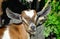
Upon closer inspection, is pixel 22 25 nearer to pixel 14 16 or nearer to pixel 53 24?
pixel 14 16

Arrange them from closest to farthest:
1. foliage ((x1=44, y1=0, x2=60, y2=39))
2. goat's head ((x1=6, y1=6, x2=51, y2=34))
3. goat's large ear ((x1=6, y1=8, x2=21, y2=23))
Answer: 1. goat's head ((x1=6, y1=6, x2=51, y2=34))
2. goat's large ear ((x1=6, y1=8, x2=21, y2=23))
3. foliage ((x1=44, y1=0, x2=60, y2=39))

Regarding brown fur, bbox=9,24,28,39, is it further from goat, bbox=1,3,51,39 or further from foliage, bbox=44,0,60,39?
foliage, bbox=44,0,60,39

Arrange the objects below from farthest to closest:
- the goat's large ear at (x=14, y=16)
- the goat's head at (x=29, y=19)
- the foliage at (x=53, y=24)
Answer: the foliage at (x=53, y=24), the goat's large ear at (x=14, y=16), the goat's head at (x=29, y=19)

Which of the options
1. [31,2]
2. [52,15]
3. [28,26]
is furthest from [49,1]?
[28,26]

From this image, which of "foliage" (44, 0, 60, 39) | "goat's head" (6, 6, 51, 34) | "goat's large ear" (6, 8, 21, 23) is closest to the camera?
"goat's head" (6, 6, 51, 34)

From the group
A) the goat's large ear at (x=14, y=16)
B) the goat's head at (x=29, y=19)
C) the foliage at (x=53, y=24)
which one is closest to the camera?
the goat's head at (x=29, y=19)

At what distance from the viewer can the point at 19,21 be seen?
8.11 meters

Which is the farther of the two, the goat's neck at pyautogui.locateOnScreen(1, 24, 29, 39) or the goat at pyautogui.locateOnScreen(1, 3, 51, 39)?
the goat's neck at pyautogui.locateOnScreen(1, 24, 29, 39)

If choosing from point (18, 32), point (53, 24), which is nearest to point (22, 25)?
point (18, 32)

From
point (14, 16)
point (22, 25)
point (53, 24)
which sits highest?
point (14, 16)

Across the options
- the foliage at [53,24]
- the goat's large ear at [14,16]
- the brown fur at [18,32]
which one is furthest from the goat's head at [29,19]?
the foliage at [53,24]

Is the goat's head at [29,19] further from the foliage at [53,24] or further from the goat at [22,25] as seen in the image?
the foliage at [53,24]

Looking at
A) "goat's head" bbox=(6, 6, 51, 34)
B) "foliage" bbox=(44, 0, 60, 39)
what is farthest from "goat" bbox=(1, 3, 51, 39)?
"foliage" bbox=(44, 0, 60, 39)

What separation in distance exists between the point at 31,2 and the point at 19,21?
2431 mm
